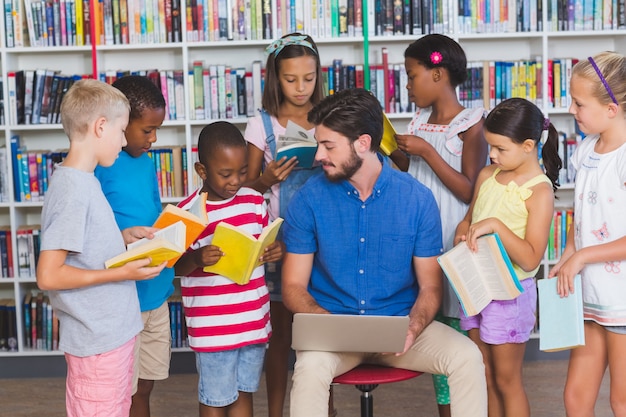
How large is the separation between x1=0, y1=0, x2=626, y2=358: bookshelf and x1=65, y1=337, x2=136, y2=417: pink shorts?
1.96 meters

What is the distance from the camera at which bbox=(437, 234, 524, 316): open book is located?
8.13 feet

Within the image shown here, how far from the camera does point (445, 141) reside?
9.57 feet

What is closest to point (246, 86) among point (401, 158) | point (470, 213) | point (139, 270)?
point (401, 158)

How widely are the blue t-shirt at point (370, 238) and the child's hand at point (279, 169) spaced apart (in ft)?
0.53

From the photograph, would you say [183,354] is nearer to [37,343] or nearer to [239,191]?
[37,343]

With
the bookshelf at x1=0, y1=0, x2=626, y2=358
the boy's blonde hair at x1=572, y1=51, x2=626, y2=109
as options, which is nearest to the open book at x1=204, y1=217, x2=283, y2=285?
the boy's blonde hair at x1=572, y1=51, x2=626, y2=109

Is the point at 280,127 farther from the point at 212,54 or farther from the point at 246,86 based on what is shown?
the point at 212,54

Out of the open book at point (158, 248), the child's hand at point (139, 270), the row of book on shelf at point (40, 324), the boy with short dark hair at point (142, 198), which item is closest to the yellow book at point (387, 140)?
the boy with short dark hair at point (142, 198)

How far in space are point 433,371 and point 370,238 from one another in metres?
0.44

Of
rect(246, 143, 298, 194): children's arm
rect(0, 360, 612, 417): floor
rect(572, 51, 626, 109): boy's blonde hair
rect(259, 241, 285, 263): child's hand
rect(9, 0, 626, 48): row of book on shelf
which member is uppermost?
rect(9, 0, 626, 48): row of book on shelf

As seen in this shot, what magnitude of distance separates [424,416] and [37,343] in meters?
1.92

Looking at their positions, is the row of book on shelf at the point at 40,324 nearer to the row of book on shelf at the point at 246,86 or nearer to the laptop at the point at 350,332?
the row of book on shelf at the point at 246,86

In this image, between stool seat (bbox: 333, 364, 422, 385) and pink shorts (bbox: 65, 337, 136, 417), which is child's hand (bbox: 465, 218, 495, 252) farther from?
pink shorts (bbox: 65, 337, 136, 417)

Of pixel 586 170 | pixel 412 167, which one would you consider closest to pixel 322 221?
pixel 412 167
